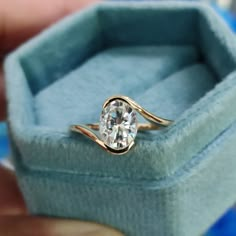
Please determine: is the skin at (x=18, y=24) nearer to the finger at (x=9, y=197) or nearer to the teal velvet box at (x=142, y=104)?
the finger at (x=9, y=197)

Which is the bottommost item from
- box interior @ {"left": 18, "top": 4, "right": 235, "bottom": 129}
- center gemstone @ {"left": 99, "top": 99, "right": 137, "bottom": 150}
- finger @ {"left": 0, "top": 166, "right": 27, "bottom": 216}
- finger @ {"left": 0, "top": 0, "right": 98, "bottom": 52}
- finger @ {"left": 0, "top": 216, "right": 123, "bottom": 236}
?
finger @ {"left": 0, "top": 216, "right": 123, "bottom": 236}

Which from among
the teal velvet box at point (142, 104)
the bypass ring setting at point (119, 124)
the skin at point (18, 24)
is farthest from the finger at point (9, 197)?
the bypass ring setting at point (119, 124)

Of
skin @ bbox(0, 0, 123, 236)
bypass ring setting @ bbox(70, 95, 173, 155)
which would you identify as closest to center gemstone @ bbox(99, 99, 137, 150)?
bypass ring setting @ bbox(70, 95, 173, 155)

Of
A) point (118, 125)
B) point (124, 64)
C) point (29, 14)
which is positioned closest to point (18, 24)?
point (29, 14)

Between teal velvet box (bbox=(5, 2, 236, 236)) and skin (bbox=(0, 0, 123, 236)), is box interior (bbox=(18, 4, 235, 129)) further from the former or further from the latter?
skin (bbox=(0, 0, 123, 236))

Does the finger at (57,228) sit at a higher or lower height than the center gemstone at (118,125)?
lower

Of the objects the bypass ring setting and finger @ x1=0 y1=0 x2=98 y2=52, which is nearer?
the bypass ring setting

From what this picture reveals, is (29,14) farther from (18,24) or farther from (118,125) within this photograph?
(118,125)
